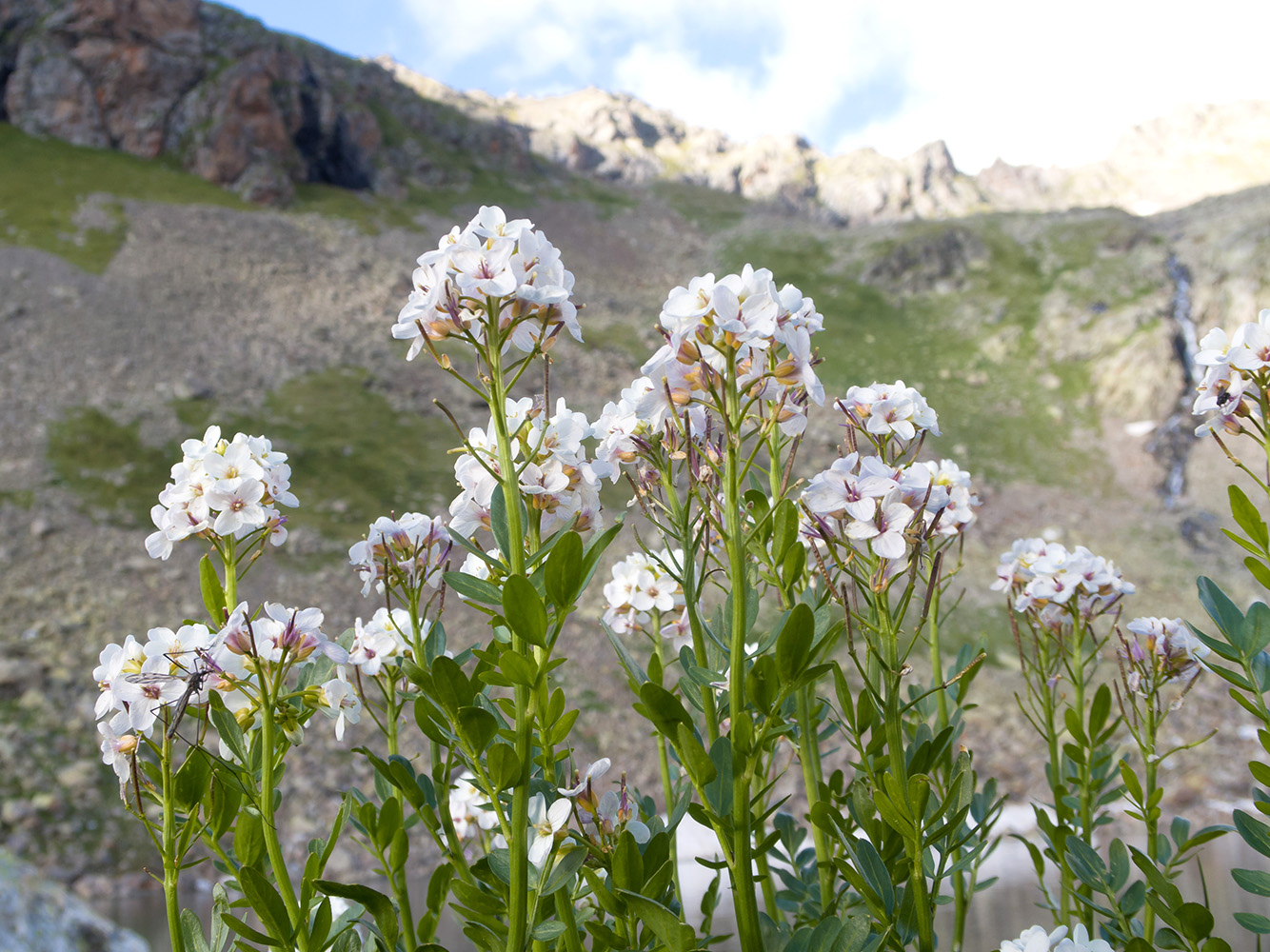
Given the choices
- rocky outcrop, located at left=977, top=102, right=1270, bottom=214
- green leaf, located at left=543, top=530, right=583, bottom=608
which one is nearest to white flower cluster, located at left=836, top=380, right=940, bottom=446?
green leaf, located at left=543, top=530, right=583, bottom=608

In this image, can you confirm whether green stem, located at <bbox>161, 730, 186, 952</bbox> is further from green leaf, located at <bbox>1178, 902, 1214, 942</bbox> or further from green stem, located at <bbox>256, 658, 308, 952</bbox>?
green leaf, located at <bbox>1178, 902, 1214, 942</bbox>

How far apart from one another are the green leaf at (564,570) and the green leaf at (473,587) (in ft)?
0.54

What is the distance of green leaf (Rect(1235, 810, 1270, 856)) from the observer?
2.08 metres

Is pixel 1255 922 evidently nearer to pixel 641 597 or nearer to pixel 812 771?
pixel 812 771

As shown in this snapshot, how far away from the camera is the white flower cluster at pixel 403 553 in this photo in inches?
92.7

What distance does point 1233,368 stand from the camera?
2.37 m

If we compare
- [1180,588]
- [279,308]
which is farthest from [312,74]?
[1180,588]

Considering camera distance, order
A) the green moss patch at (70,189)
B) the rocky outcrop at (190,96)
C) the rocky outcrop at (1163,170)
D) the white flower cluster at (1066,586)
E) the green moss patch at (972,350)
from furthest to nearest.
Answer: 1. the rocky outcrop at (1163,170)
2. the rocky outcrop at (190,96)
3. the green moss patch at (70,189)
4. the green moss patch at (972,350)
5. the white flower cluster at (1066,586)

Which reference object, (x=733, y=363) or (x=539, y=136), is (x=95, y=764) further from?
(x=539, y=136)

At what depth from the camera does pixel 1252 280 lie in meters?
35.2

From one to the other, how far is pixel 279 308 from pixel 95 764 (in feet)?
86.0

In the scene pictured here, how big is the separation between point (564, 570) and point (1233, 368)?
87.4 inches

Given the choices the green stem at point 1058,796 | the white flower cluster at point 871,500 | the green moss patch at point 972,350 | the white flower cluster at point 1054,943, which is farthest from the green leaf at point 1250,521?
the green moss patch at point 972,350

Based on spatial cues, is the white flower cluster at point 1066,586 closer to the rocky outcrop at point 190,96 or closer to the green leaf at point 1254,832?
the green leaf at point 1254,832
